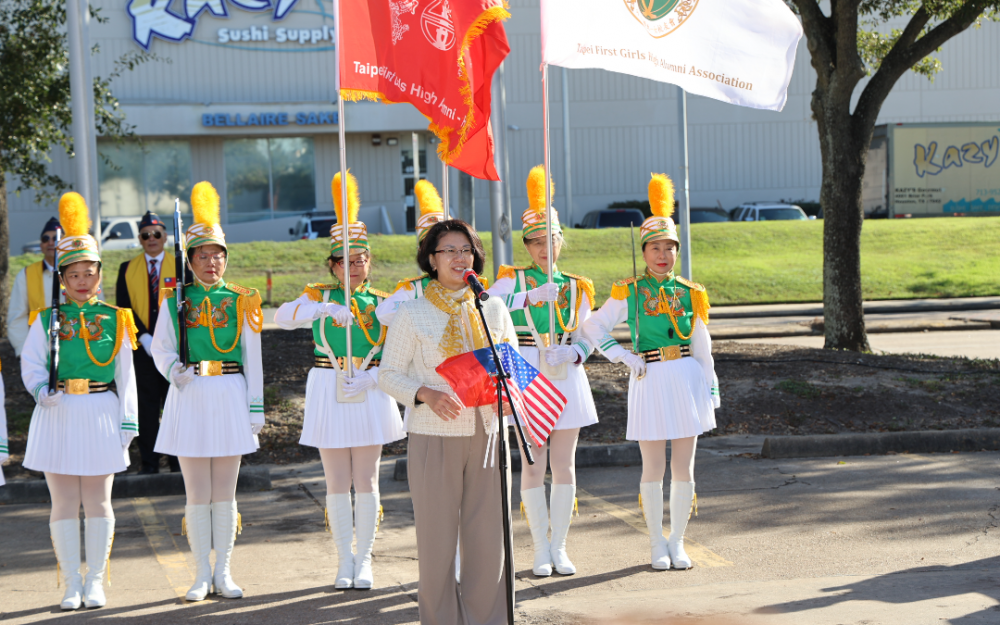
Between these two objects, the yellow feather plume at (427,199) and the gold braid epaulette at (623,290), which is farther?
the yellow feather plume at (427,199)

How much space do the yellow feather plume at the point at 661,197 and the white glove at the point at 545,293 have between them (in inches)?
35.9

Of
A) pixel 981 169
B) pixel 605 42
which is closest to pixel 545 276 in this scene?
pixel 605 42

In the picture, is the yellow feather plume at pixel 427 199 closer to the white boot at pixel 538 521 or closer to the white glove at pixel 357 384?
the white glove at pixel 357 384

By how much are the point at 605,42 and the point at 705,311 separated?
180cm

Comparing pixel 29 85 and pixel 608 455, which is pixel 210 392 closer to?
pixel 608 455

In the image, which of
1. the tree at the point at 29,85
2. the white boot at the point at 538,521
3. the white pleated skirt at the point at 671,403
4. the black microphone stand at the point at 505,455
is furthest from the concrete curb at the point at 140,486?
the tree at the point at 29,85

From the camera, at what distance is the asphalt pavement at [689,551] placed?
17.1 feet

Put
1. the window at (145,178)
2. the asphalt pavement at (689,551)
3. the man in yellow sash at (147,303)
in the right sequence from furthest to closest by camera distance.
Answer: the window at (145,178)
the man in yellow sash at (147,303)
the asphalt pavement at (689,551)

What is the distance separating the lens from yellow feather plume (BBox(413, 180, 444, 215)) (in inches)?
257

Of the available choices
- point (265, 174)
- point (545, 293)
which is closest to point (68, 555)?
point (545, 293)

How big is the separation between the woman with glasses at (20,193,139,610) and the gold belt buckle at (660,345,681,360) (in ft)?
10.1

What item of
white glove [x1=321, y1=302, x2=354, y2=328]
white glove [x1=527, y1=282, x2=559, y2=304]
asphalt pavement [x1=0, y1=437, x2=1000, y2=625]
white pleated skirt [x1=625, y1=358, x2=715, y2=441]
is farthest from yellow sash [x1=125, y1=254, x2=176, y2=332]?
white pleated skirt [x1=625, y1=358, x2=715, y2=441]

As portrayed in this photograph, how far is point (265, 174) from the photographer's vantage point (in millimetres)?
38625

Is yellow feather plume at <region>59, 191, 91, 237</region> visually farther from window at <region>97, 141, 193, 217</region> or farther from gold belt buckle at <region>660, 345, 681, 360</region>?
window at <region>97, 141, 193, 217</region>
